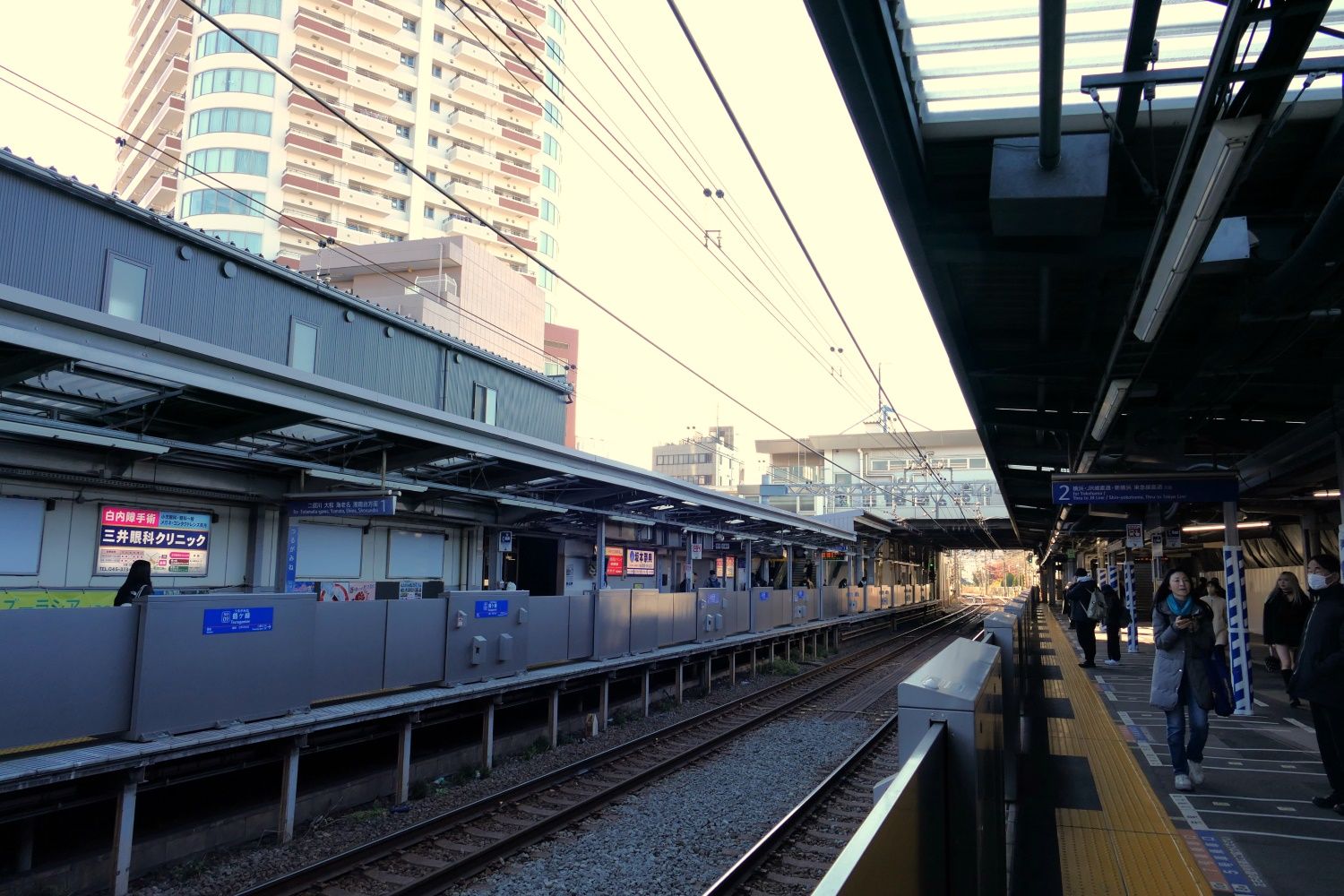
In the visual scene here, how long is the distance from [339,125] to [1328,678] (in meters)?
63.9

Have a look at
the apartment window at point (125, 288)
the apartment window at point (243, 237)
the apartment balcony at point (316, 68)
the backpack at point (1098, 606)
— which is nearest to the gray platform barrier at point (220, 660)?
the apartment window at point (125, 288)

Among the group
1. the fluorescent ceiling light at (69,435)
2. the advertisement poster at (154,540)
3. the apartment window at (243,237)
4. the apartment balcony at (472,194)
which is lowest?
the advertisement poster at (154,540)

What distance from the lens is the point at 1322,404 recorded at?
9664mm

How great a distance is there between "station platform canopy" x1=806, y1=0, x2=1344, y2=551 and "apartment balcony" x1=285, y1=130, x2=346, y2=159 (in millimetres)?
57385

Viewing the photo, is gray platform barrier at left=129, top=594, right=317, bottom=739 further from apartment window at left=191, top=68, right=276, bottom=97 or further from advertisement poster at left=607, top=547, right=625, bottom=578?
apartment window at left=191, top=68, right=276, bottom=97

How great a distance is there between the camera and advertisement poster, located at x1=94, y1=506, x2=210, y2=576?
35.7ft

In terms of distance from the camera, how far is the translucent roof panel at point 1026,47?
4.28 m

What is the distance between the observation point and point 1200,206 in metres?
4.04

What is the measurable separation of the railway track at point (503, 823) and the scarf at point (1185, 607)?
532cm

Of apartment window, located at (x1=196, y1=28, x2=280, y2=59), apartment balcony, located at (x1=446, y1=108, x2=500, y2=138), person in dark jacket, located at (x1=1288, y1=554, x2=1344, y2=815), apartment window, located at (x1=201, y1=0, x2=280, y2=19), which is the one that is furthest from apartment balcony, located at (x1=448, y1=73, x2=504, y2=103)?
person in dark jacket, located at (x1=1288, y1=554, x2=1344, y2=815)

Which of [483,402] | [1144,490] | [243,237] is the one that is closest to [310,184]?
[243,237]

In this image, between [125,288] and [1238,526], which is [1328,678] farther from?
[1238,526]

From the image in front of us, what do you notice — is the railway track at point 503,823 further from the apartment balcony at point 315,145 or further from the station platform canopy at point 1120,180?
the apartment balcony at point 315,145

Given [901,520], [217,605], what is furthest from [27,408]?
[901,520]
